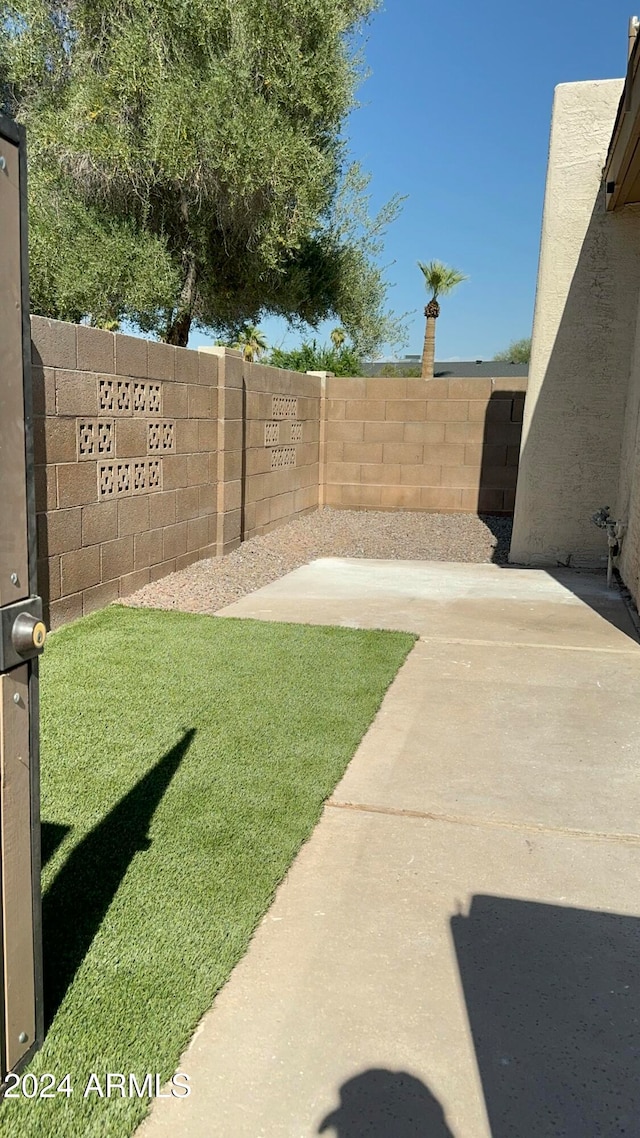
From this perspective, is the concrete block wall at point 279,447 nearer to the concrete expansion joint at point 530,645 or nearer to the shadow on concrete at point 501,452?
the shadow on concrete at point 501,452

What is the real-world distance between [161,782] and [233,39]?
39.7 ft

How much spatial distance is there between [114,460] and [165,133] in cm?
764

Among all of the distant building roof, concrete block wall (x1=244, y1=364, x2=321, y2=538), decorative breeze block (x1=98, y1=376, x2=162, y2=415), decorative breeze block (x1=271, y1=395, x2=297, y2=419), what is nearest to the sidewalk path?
decorative breeze block (x1=98, y1=376, x2=162, y2=415)

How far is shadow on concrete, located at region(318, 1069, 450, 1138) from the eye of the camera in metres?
1.86

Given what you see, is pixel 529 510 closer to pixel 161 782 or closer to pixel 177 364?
pixel 177 364

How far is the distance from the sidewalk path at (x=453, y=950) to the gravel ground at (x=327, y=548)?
9.66 ft

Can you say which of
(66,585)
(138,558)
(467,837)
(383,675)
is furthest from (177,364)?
(467,837)

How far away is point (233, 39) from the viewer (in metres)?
12.1

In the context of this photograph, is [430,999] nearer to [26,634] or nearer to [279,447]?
[26,634]

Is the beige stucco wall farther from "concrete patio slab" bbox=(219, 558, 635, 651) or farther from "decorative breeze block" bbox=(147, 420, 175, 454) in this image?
"decorative breeze block" bbox=(147, 420, 175, 454)

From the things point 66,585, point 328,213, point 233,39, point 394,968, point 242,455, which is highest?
point 233,39

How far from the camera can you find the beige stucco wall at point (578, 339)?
8.84 m

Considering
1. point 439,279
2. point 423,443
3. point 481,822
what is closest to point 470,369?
point 439,279

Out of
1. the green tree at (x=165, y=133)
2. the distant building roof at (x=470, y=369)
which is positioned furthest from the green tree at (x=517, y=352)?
the green tree at (x=165, y=133)
